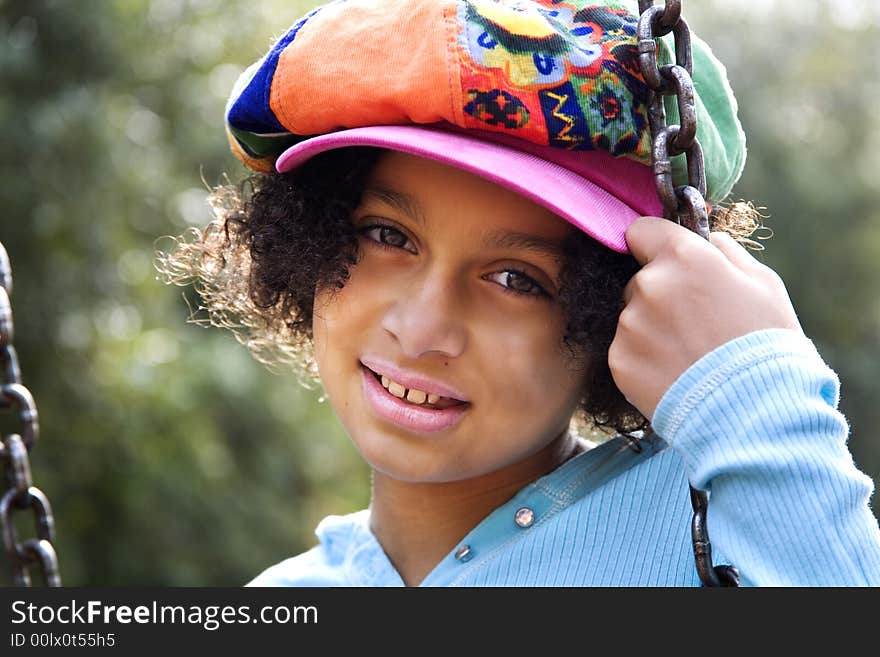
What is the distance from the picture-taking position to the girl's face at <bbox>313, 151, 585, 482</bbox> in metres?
1.03

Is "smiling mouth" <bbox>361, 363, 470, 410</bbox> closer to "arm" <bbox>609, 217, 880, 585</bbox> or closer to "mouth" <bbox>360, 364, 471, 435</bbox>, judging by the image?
"mouth" <bbox>360, 364, 471, 435</bbox>

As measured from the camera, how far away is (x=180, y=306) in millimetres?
4074

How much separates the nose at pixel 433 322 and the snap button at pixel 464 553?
0.23m

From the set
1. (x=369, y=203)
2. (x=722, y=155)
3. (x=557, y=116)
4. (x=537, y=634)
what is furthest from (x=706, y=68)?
(x=537, y=634)

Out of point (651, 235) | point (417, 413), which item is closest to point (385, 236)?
point (417, 413)

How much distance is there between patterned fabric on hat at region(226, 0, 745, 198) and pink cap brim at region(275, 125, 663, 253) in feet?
0.06

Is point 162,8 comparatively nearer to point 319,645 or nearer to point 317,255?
point 317,255

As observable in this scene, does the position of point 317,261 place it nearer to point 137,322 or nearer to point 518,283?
point 518,283

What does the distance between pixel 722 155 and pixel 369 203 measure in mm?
357

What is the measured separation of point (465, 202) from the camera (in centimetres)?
103

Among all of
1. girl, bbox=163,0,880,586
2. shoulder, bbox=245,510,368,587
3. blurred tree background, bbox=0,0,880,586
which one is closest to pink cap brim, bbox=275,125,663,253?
girl, bbox=163,0,880,586

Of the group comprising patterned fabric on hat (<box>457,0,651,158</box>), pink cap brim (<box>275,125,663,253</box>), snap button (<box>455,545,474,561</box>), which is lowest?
snap button (<box>455,545,474,561</box>)

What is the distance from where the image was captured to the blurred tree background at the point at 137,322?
3.16m

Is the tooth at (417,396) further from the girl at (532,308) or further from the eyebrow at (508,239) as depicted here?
the eyebrow at (508,239)
